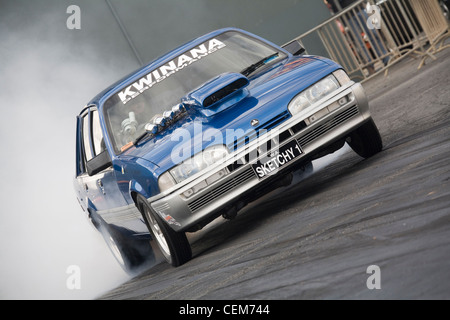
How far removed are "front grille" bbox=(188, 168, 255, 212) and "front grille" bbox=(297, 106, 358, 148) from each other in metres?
0.48

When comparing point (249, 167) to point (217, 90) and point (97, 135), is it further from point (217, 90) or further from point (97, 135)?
point (97, 135)

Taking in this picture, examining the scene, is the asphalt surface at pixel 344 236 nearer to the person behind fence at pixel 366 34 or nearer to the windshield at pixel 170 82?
the windshield at pixel 170 82

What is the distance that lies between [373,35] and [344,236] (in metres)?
11.5

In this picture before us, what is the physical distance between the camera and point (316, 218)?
5.45 meters

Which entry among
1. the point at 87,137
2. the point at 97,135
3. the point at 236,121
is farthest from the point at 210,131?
the point at 87,137

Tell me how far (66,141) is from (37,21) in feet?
7.61

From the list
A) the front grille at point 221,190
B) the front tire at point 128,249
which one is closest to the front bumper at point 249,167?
the front grille at point 221,190

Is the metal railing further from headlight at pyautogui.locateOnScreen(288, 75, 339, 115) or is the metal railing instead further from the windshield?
headlight at pyautogui.locateOnScreen(288, 75, 339, 115)

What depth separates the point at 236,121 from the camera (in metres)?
6.07

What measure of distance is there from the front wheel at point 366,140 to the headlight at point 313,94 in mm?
496

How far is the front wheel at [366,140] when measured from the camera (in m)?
6.73

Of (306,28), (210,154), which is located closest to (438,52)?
(306,28)
